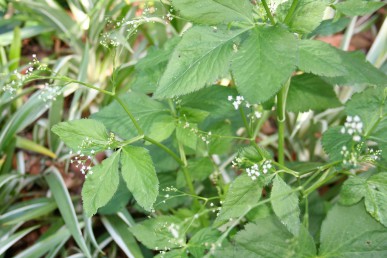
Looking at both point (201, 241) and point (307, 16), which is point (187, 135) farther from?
point (307, 16)

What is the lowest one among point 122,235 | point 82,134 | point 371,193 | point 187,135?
point 122,235

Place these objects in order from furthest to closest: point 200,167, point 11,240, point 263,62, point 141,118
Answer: point 11,240 < point 200,167 < point 141,118 < point 263,62

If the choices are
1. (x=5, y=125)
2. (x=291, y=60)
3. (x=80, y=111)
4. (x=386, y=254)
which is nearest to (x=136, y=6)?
(x=80, y=111)

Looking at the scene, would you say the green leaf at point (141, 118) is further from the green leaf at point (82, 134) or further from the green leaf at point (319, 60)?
the green leaf at point (319, 60)

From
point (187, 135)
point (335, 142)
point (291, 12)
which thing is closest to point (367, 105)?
point (335, 142)

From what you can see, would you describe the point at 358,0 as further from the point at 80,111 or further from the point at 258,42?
the point at 80,111

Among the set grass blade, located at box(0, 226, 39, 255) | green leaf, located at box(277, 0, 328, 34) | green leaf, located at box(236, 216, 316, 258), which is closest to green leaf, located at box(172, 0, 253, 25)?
green leaf, located at box(277, 0, 328, 34)
